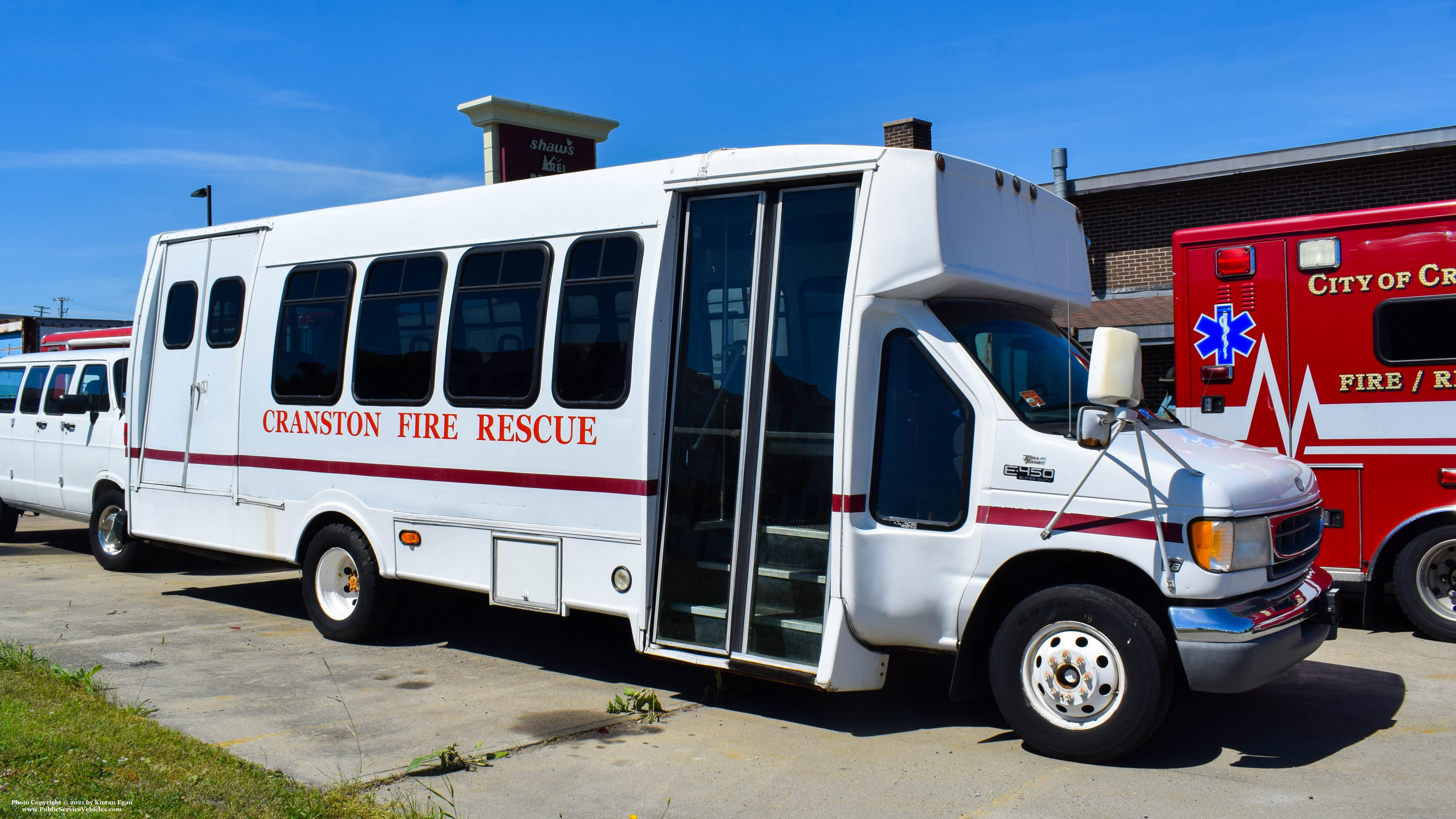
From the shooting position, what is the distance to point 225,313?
347 inches

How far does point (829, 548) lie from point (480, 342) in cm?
285

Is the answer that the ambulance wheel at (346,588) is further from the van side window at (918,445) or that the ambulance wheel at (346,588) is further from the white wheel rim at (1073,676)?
the white wheel rim at (1073,676)

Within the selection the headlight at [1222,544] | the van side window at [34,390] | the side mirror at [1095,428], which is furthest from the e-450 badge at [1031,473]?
the van side window at [34,390]

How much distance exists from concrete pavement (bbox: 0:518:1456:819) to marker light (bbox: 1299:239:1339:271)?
2734mm

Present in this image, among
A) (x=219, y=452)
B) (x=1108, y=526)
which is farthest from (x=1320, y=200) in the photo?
(x=219, y=452)

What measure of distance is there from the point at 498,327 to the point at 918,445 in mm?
2946

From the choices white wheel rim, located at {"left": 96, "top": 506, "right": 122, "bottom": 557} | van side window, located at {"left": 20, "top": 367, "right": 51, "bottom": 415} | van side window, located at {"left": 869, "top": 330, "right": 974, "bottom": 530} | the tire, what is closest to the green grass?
van side window, located at {"left": 869, "top": 330, "right": 974, "bottom": 530}

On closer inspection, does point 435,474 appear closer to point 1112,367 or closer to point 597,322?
point 597,322

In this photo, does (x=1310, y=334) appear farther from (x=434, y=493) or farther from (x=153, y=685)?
(x=153, y=685)

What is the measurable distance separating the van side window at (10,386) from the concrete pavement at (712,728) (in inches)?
234

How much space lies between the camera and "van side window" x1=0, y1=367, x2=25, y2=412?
44.7 feet

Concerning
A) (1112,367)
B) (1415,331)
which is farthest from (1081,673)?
(1415,331)

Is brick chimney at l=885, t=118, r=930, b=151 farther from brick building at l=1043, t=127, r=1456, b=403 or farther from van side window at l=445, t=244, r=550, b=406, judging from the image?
van side window at l=445, t=244, r=550, b=406

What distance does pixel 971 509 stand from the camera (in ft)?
18.0
